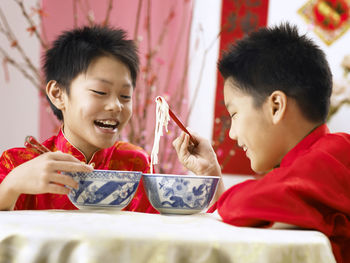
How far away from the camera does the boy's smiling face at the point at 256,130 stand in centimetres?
101

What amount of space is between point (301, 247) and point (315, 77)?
422 mm

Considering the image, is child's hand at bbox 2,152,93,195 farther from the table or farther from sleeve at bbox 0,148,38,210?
sleeve at bbox 0,148,38,210

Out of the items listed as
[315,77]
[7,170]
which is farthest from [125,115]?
[315,77]

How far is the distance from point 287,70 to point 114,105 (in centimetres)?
54

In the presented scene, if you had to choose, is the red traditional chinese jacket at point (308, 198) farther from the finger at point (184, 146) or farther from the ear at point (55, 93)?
the ear at point (55, 93)

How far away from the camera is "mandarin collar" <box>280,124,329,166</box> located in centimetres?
95

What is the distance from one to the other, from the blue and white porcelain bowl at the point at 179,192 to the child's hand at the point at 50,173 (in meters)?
0.14

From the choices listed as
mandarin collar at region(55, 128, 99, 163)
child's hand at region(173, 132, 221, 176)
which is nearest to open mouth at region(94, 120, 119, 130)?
mandarin collar at region(55, 128, 99, 163)

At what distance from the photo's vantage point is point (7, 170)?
4.36 feet

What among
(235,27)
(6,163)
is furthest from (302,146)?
(235,27)

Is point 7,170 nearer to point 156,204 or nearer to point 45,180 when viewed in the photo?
point 45,180

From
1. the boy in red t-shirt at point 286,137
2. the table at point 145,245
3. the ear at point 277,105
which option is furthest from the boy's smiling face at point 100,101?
the table at point 145,245

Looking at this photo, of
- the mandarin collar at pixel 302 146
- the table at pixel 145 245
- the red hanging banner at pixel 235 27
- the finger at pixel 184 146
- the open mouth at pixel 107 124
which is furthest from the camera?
the red hanging banner at pixel 235 27

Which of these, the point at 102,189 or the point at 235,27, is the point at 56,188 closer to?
the point at 102,189
